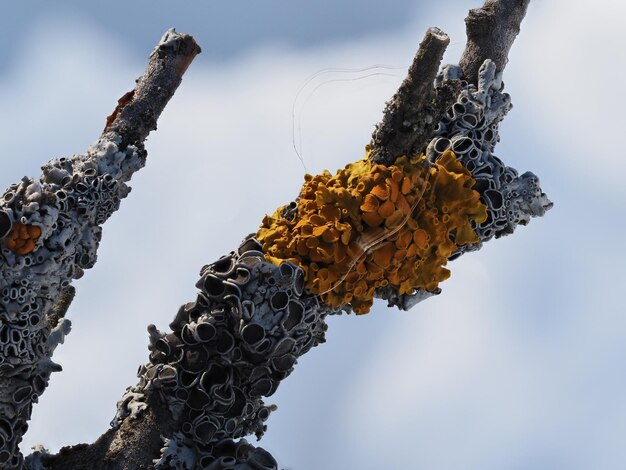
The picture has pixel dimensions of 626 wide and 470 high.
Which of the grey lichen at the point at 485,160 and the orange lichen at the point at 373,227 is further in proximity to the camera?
the grey lichen at the point at 485,160

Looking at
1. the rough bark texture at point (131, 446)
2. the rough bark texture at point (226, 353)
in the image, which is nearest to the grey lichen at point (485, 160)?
the rough bark texture at point (226, 353)

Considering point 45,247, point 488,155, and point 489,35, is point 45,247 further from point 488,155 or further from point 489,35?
point 489,35

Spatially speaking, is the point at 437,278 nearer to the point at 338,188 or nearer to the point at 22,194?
the point at 338,188

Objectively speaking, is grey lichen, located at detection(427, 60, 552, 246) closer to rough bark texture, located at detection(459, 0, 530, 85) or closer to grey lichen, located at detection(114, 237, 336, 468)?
rough bark texture, located at detection(459, 0, 530, 85)

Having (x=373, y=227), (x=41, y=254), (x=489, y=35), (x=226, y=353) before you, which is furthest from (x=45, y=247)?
(x=489, y=35)

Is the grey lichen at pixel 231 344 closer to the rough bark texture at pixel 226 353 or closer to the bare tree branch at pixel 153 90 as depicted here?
the rough bark texture at pixel 226 353

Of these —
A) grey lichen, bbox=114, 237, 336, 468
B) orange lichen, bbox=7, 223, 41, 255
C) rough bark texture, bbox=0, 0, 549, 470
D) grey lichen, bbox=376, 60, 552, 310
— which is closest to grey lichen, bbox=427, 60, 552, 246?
grey lichen, bbox=376, 60, 552, 310
